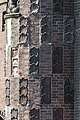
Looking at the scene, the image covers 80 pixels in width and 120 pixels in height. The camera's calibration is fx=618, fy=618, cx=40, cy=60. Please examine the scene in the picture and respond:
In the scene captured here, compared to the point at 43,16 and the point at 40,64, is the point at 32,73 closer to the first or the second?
the point at 40,64

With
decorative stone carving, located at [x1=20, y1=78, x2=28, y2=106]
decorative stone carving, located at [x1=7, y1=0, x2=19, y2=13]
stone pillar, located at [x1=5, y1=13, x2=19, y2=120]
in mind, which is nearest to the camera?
decorative stone carving, located at [x1=20, y1=78, x2=28, y2=106]

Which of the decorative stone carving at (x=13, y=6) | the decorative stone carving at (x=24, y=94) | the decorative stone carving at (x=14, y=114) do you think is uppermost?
the decorative stone carving at (x=13, y=6)

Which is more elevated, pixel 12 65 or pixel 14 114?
pixel 12 65

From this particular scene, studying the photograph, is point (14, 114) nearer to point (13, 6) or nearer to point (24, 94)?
point (24, 94)

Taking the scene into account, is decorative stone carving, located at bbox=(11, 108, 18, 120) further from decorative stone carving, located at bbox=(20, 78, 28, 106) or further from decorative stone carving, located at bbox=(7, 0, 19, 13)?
decorative stone carving, located at bbox=(7, 0, 19, 13)

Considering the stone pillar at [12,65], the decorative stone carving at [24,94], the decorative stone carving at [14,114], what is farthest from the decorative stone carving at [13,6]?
the decorative stone carving at [14,114]

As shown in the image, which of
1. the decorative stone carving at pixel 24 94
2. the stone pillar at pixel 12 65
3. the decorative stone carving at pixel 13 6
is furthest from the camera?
the decorative stone carving at pixel 13 6

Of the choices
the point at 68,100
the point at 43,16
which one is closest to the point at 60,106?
the point at 68,100

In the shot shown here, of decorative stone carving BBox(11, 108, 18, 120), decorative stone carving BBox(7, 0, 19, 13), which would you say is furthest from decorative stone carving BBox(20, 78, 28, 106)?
decorative stone carving BBox(7, 0, 19, 13)

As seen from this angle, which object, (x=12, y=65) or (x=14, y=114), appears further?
(x=12, y=65)

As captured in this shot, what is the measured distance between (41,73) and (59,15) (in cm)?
107

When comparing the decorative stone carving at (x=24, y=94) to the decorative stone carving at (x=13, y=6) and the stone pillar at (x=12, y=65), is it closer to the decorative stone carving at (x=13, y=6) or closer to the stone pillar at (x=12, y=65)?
the stone pillar at (x=12, y=65)

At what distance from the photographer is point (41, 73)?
1058 cm

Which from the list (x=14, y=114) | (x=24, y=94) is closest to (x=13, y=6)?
(x=24, y=94)
